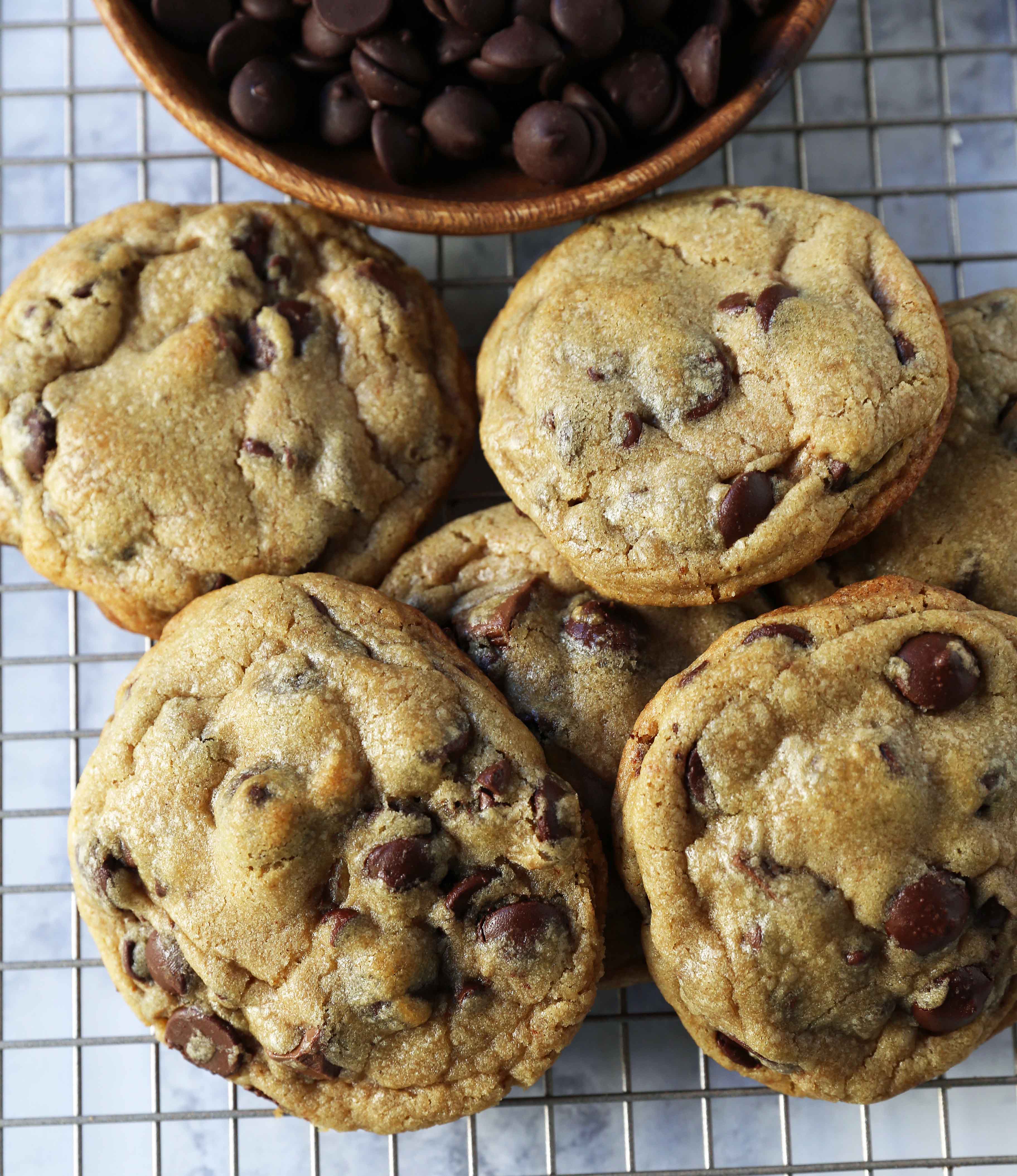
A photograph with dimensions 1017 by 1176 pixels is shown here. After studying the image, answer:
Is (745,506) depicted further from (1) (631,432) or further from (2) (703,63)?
(2) (703,63)

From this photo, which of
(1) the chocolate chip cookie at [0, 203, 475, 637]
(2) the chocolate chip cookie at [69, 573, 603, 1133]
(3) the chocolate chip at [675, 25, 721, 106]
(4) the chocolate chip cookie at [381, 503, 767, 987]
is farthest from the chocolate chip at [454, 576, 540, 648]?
(3) the chocolate chip at [675, 25, 721, 106]

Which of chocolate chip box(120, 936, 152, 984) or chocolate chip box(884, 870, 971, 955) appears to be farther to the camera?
chocolate chip box(120, 936, 152, 984)

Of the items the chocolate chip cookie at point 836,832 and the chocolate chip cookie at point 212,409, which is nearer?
the chocolate chip cookie at point 836,832

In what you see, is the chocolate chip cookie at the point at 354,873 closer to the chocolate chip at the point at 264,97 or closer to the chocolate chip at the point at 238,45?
the chocolate chip at the point at 264,97

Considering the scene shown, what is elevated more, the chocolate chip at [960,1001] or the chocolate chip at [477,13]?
the chocolate chip at [477,13]

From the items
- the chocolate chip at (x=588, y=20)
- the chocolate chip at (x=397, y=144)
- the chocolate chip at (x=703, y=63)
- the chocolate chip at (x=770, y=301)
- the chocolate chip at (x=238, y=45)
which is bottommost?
the chocolate chip at (x=770, y=301)

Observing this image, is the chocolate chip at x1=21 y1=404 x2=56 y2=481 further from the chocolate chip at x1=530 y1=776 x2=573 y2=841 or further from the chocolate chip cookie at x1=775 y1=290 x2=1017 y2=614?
the chocolate chip cookie at x1=775 y1=290 x2=1017 y2=614

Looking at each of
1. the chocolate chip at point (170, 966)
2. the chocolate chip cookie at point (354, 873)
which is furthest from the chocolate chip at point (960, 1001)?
the chocolate chip at point (170, 966)

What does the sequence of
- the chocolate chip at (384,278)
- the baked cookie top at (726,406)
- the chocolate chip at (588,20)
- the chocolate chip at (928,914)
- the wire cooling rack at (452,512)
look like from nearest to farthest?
the chocolate chip at (928,914) → the baked cookie top at (726,406) → the chocolate chip at (588,20) → the chocolate chip at (384,278) → the wire cooling rack at (452,512)
